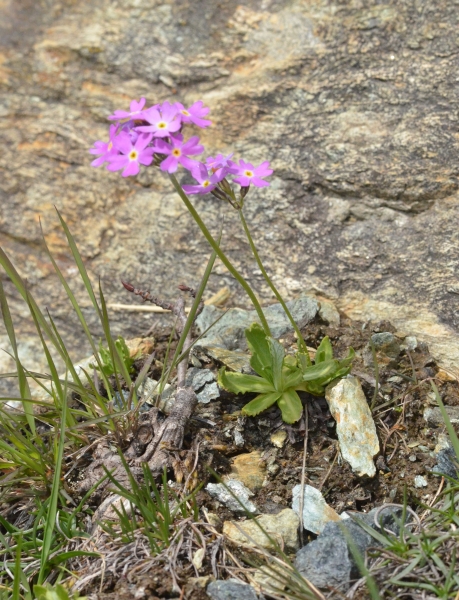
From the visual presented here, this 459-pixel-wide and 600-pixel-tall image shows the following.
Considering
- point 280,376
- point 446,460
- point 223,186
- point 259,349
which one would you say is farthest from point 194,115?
point 446,460

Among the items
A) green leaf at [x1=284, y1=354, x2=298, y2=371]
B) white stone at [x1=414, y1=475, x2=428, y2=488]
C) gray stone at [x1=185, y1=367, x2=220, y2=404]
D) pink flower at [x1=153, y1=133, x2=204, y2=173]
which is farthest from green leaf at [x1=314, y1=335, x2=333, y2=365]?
pink flower at [x1=153, y1=133, x2=204, y2=173]

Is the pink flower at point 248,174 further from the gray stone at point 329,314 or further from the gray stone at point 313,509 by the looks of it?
the gray stone at point 313,509

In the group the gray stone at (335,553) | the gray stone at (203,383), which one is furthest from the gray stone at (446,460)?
the gray stone at (203,383)

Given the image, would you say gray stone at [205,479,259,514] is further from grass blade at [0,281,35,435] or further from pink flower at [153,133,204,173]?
pink flower at [153,133,204,173]

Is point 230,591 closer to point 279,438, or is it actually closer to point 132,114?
point 279,438

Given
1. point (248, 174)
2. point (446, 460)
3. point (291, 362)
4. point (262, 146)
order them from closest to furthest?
point (446, 460) < point (248, 174) < point (291, 362) < point (262, 146)

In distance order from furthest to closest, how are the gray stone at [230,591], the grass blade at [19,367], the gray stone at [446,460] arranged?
the grass blade at [19,367], the gray stone at [446,460], the gray stone at [230,591]
